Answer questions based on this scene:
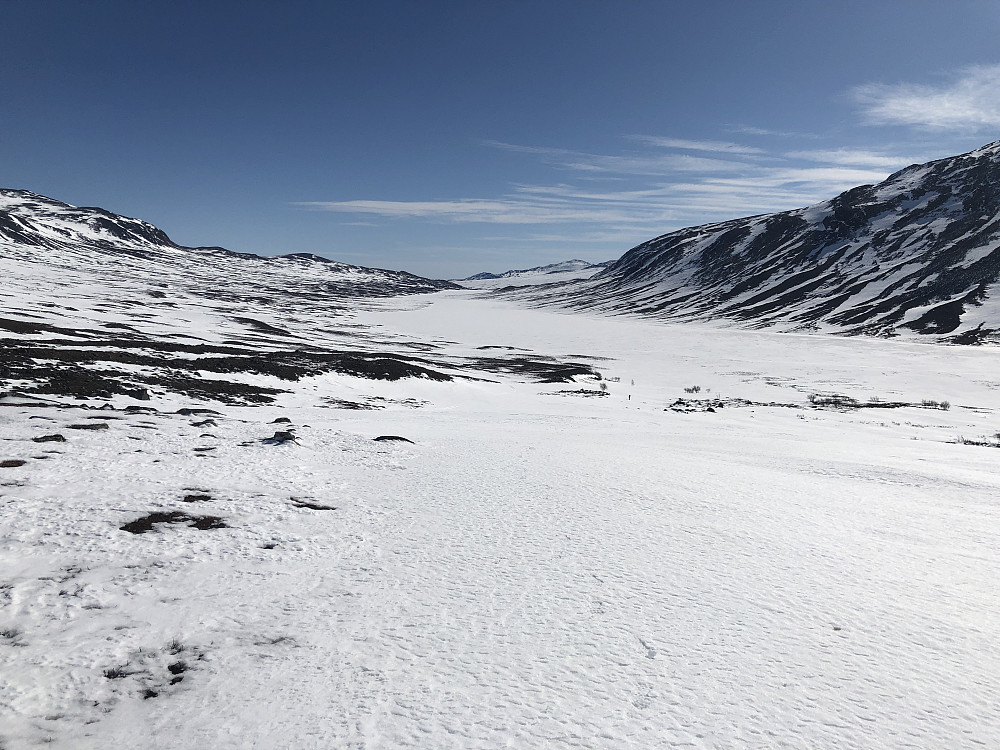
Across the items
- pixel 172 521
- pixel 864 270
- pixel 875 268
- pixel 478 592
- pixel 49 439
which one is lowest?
pixel 478 592

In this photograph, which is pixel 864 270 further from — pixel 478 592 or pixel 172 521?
pixel 172 521

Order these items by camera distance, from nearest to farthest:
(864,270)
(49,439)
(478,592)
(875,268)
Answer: (478,592)
(49,439)
(875,268)
(864,270)

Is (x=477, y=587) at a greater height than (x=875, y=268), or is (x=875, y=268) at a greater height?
(x=875, y=268)

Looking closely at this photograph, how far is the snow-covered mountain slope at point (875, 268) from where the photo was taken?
3848 inches

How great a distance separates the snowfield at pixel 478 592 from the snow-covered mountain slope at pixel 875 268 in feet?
289

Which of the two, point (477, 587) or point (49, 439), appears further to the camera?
point (49, 439)

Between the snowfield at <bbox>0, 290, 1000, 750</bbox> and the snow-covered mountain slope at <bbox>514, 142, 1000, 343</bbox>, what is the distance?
88171mm

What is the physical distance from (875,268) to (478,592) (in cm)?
15755

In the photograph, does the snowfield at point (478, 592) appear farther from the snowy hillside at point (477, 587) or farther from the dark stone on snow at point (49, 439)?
the dark stone on snow at point (49, 439)

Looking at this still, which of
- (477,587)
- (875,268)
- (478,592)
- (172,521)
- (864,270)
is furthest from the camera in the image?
(864,270)

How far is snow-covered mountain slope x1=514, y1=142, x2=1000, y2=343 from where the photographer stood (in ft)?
321

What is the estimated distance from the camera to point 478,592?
289 inches

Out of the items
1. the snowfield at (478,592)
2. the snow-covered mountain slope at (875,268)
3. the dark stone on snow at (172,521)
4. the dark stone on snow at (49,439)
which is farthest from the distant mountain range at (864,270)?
the dark stone on snow at (49,439)

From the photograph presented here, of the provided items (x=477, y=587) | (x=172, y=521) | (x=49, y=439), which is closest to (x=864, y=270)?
(x=477, y=587)
